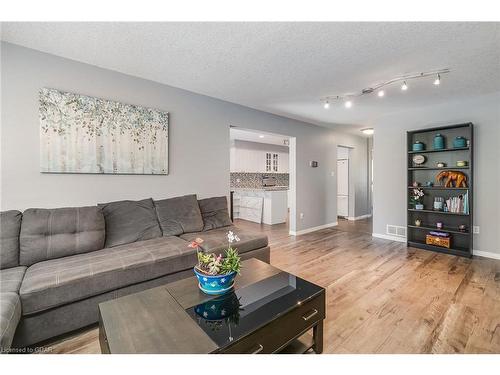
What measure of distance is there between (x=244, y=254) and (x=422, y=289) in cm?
192

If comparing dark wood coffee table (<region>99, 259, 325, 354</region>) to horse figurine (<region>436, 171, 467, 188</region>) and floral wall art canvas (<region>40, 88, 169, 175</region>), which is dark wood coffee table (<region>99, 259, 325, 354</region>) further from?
horse figurine (<region>436, 171, 467, 188</region>)

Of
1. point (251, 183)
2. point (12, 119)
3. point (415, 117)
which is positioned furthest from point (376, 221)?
point (12, 119)

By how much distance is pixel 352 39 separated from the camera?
1.99 metres

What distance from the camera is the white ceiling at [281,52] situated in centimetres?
188

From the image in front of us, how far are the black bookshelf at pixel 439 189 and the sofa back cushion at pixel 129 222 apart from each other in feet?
13.5

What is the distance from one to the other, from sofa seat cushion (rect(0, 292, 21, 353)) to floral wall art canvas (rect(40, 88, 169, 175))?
1.32m

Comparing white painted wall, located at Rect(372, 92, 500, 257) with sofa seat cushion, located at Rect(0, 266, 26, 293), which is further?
white painted wall, located at Rect(372, 92, 500, 257)

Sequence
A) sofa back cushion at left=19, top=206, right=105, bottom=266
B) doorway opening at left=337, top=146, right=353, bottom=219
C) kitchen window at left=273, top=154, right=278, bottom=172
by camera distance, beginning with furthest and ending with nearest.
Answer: kitchen window at left=273, top=154, right=278, bottom=172 < doorway opening at left=337, top=146, right=353, bottom=219 < sofa back cushion at left=19, top=206, right=105, bottom=266

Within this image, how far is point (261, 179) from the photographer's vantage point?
26.9 feet

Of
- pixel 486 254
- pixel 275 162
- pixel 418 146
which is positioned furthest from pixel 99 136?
pixel 275 162

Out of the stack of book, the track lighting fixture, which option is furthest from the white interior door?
the track lighting fixture

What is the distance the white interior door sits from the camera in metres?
6.59

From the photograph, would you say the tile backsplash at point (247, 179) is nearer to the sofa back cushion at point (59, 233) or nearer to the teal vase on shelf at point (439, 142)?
the teal vase on shelf at point (439, 142)
